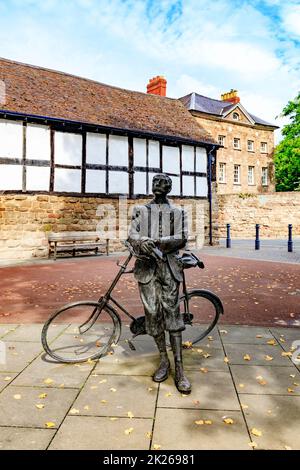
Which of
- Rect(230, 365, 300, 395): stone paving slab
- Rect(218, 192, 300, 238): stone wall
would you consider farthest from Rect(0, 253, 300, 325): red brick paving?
Rect(218, 192, 300, 238): stone wall

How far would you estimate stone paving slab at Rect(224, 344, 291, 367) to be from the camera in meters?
4.19

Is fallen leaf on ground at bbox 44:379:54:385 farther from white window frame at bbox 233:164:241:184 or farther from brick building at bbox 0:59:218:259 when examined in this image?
white window frame at bbox 233:164:241:184

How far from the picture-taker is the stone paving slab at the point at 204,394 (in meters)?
3.22

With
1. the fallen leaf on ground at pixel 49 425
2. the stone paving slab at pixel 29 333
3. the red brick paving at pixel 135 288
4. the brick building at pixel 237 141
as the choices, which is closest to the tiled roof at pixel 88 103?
the red brick paving at pixel 135 288

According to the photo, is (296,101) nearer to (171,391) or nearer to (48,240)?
(48,240)

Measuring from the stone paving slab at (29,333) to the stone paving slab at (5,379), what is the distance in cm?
106

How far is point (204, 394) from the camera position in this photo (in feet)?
11.2

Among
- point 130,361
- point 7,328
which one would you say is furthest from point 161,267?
point 7,328

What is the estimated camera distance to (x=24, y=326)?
5.54m

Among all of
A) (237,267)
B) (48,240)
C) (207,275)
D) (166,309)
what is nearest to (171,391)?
(166,309)
